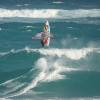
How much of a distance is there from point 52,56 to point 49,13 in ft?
60.0

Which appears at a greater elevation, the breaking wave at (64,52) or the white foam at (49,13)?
the white foam at (49,13)

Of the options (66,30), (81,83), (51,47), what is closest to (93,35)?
(66,30)

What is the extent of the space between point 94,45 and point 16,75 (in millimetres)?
8974

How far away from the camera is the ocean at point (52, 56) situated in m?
28.6

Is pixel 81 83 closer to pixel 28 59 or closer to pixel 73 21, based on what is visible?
pixel 28 59

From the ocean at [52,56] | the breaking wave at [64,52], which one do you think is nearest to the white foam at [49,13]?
the ocean at [52,56]

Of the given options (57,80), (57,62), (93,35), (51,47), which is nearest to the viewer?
(57,80)

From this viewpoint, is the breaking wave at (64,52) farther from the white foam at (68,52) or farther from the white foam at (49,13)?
the white foam at (49,13)

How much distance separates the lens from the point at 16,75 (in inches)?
1217

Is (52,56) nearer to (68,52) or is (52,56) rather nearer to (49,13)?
(68,52)

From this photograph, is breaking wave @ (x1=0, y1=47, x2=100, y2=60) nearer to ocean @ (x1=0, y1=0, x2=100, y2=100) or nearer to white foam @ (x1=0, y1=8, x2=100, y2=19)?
ocean @ (x1=0, y1=0, x2=100, y2=100)

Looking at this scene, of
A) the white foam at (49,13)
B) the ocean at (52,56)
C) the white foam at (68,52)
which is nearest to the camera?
the ocean at (52,56)

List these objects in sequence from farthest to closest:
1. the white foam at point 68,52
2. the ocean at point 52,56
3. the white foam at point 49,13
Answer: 1. the white foam at point 49,13
2. the white foam at point 68,52
3. the ocean at point 52,56

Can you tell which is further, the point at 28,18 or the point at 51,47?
the point at 28,18
